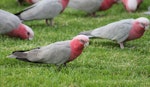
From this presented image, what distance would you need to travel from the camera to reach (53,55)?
589 centimetres

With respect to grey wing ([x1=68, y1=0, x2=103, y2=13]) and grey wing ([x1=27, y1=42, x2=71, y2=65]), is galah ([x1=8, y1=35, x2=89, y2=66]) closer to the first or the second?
→ grey wing ([x1=27, y1=42, x2=71, y2=65])

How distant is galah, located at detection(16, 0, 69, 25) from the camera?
9.11 meters

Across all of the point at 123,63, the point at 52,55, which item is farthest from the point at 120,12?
the point at 52,55

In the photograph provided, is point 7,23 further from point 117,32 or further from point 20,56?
point 20,56

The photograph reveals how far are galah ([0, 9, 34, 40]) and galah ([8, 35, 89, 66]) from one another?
2144 millimetres

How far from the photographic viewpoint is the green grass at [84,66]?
5.28 m

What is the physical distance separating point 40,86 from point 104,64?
Result: 1.58 meters

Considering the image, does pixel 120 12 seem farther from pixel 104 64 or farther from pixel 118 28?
pixel 104 64

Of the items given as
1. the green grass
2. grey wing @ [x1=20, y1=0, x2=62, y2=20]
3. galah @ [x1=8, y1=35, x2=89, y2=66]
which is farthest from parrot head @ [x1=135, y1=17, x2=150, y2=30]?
grey wing @ [x1=20, y1=0, x2=62, y2=20]

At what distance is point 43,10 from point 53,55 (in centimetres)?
339

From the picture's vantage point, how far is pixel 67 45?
19.4 feet

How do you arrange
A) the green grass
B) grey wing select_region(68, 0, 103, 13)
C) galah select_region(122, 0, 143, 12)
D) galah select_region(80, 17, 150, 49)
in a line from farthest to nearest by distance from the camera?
galah select_region(122, 0, 143, 12)
grey wing select_region(68, 0, 103, 13)
galah select_region(80, 17, 150, 49)
the green grass

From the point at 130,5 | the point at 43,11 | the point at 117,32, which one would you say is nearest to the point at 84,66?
the point at 117,32

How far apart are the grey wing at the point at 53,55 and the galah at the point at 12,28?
2162 mm
